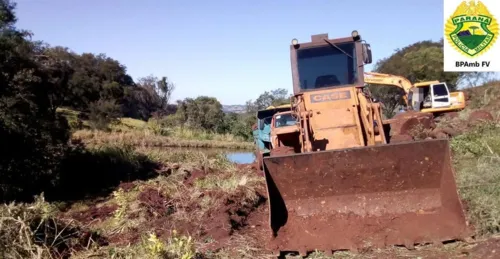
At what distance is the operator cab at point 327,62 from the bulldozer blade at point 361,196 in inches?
99.5

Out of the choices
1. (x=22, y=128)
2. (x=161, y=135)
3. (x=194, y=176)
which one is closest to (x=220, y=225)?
(x=194, y=176)

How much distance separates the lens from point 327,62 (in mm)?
8742

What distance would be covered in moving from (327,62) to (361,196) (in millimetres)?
3254

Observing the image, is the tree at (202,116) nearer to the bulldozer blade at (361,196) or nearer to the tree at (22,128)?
the tree at (22,128)

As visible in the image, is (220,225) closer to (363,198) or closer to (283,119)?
(363,198)

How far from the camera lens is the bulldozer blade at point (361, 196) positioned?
5926mm

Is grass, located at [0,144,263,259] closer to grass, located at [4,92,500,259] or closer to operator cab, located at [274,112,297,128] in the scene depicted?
grass, located at [4,92,500,259]

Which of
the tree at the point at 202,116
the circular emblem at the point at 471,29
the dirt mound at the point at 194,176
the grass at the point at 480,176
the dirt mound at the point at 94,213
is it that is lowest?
the dirt mound at the point at 94,213

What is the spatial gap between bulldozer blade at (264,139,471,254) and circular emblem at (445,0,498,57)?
31.3 ft

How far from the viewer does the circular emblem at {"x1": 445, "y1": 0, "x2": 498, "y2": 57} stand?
1432cm

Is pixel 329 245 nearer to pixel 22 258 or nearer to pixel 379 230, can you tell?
pixel 379 230

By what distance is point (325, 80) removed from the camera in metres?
8.62

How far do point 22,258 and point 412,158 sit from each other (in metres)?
4.95

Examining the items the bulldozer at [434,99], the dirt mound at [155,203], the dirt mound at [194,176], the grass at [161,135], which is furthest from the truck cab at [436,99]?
the dirt mound at [155,203]
